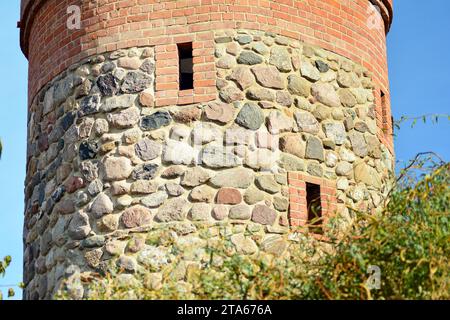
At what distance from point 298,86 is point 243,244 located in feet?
6.40

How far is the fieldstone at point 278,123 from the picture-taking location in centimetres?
1061

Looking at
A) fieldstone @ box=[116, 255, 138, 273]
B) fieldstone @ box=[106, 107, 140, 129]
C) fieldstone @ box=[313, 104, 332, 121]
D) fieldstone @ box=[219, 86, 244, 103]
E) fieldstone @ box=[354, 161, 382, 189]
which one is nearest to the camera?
fieldstone @ box=[116, 255, 138, 273]

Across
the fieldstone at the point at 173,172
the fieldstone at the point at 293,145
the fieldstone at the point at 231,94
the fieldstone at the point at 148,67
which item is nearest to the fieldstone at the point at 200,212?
the fieldstone at the point at 173,172

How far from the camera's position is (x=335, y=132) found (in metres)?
11.1

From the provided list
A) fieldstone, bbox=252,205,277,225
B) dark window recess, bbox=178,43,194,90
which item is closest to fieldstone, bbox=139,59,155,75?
dark window recess, bbox=178,43,194,90

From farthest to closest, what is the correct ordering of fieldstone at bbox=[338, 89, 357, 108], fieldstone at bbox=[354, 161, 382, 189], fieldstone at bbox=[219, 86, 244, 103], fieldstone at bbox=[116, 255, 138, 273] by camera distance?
fieldstone at bbox=[338, 89, 357, 108]
fieldstone at bbox=[354, 161, 382, 189]
fieldstone at bbox=[219, 86, 244, 103]
fieldstone at bbox=[116, 255, 138, 273]

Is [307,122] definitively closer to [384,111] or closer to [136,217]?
[384,111]

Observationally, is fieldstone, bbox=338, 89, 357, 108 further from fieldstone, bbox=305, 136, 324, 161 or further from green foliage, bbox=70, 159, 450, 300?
green foliage, bbox=70, 159, 450, 300

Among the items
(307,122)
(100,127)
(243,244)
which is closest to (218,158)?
(243,244)

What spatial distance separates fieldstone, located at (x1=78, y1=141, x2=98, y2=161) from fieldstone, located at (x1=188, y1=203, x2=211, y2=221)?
135cm

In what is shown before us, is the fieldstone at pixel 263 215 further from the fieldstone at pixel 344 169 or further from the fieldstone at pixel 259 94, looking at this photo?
the fieldstone at pixel 259 94

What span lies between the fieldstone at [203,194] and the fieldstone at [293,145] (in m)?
0.92

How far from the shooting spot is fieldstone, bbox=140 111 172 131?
10.6 metres

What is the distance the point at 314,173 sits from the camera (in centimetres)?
1076
